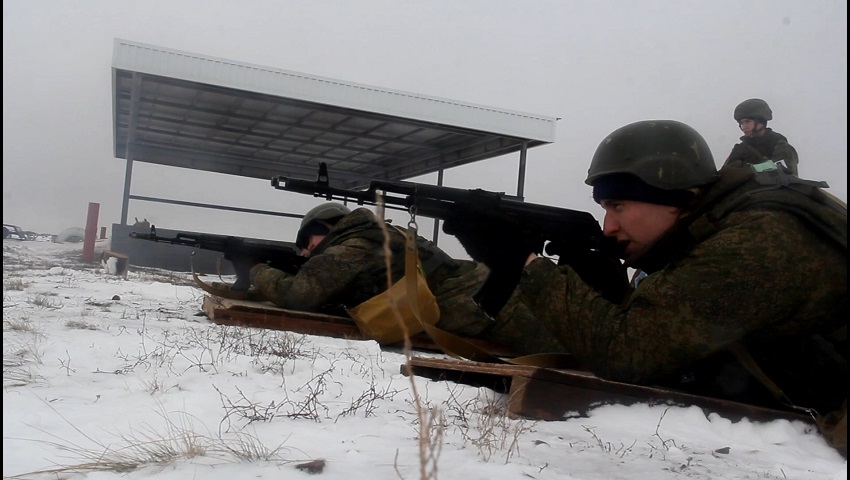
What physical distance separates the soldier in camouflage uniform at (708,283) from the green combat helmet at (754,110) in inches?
143

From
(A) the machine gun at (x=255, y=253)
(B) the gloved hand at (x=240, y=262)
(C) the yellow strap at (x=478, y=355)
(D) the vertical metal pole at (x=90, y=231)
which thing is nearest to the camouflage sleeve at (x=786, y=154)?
(C) the yellow strap at (x=478, y=355)

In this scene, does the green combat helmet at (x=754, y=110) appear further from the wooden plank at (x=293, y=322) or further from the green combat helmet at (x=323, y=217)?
the green combat helmet at (x=323, y=217)

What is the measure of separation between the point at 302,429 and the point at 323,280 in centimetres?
318

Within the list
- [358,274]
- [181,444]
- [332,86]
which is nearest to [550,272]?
[181,444]

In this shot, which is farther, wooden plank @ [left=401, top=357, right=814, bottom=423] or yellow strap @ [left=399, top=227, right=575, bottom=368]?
yellow strap @ [left=399, top=227, right=575, bottom=368]

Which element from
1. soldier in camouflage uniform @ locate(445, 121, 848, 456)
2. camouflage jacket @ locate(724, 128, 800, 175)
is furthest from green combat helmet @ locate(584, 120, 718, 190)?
camouflage jacket @ locate(724, 128, 800, 175)

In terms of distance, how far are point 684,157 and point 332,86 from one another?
24.3ft

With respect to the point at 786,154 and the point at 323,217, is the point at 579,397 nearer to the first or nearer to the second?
the point at 323,217

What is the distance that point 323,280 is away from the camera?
529 cm

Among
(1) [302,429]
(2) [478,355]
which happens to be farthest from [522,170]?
(1) [302,429]

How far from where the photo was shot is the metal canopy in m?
9.02

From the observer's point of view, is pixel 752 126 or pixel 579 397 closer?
pixel 579 397

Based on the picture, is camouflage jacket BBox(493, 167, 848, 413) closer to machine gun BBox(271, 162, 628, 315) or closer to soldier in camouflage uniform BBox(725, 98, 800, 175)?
machine gun BBox(271, 162, 628, 315)

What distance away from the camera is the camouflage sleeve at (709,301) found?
229 cm
